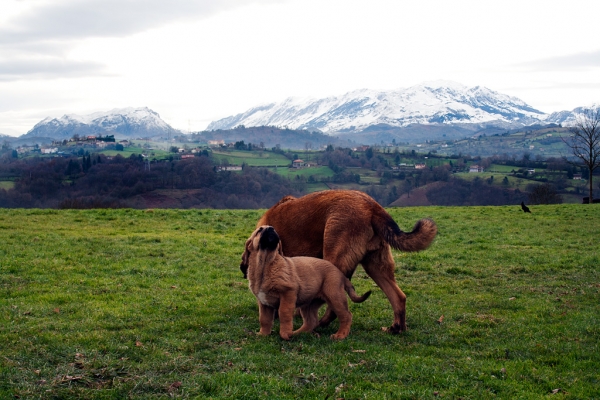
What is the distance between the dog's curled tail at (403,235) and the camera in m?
8.45

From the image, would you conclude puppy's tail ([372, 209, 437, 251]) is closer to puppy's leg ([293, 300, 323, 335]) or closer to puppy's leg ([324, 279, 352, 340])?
puppy's leg ([324, 279, 352, 340])

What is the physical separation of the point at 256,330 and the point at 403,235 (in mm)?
2924

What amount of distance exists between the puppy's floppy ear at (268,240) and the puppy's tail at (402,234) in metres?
1.71

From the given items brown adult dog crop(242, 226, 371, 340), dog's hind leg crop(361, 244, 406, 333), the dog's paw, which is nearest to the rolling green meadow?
the dog's paw

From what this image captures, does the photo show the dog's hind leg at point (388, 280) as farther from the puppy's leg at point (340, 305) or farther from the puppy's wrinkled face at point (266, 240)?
the puppy's wrinkled face at point (266, 240)

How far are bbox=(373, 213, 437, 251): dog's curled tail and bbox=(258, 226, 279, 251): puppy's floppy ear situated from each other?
67.6 inches

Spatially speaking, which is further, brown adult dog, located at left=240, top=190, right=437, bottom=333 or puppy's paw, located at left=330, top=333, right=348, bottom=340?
brown adult dog, located at left=240, top=190, right=437, bottom=333

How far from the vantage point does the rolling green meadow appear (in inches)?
244

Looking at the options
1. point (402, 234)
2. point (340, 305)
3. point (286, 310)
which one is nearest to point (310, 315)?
point (340, 305)

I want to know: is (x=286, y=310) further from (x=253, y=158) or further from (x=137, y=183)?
(x=253, y=158)

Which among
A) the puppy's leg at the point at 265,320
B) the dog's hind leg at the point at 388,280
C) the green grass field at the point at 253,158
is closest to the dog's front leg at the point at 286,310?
the puppy's leg at the point at 265,320

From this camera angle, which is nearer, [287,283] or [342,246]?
[287,283]

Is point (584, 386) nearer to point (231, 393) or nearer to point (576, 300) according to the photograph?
point (231, 393)

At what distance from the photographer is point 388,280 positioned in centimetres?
885
